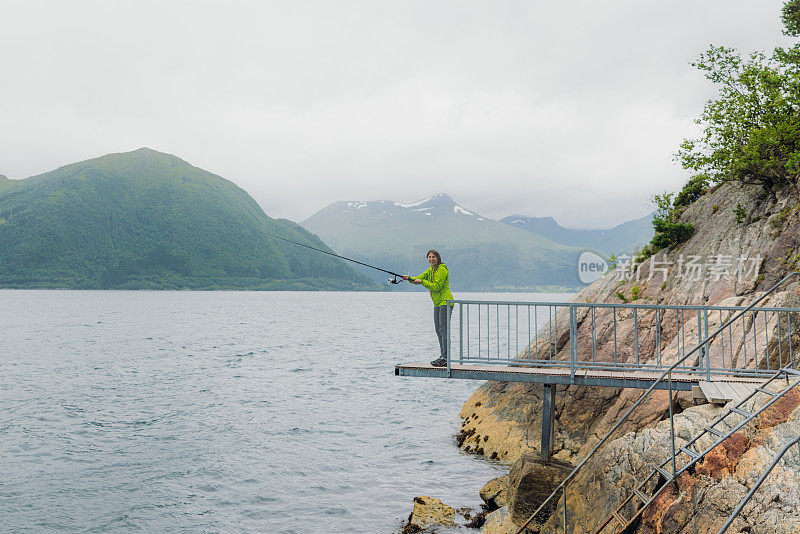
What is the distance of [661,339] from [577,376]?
4027 millimetres

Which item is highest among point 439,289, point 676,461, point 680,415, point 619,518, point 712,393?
point 439,289

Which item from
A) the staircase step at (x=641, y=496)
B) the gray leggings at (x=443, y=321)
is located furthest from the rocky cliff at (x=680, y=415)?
the gray leggings at (x=443, y=321)

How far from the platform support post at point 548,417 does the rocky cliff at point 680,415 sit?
1.60ft

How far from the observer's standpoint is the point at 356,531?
34.8 feet

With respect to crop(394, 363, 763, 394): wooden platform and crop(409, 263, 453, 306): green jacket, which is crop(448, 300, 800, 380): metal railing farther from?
crop(409, 263, 453, 306): green jacket

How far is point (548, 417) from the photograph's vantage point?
12.1 metres

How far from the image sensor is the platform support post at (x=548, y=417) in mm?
11992

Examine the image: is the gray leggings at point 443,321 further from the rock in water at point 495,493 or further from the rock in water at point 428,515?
the rock in water at point 428,515

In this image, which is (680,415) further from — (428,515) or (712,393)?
(428,515)

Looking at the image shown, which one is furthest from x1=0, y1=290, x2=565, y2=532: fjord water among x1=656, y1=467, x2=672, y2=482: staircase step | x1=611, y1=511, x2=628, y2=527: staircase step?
x1=656, y1=467, x2=672, y2=482: staircase step

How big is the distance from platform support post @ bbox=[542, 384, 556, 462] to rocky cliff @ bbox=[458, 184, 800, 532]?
1.60 ft

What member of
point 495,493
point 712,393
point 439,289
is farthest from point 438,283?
point 712,393

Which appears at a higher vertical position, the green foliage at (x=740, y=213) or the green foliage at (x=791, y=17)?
the green foliage at (x=791, y=17)

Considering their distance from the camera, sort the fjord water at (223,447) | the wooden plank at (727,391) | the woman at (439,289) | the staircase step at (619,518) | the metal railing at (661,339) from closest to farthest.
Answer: the staircase step at (619,518)
the wooden plank at (727,391)
the metal railing at (661,339)
the woman at (439,289)
the fjord water at (223,447)
